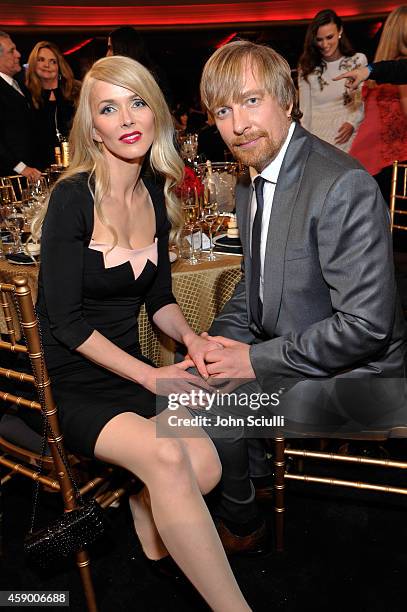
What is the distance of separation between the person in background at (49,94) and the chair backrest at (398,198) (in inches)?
100

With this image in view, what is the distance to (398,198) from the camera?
3.24m

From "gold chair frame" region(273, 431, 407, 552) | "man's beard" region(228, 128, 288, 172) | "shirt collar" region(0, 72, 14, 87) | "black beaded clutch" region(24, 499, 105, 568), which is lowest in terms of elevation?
"gold chair frame" region(273, 431, 407, 552)

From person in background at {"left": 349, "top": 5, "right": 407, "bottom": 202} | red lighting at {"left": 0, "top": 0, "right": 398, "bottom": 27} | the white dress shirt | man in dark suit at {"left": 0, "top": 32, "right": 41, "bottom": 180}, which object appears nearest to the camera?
the white dress shirt

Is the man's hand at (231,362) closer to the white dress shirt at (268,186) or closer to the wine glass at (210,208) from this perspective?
the white dress shirt at (268,186)

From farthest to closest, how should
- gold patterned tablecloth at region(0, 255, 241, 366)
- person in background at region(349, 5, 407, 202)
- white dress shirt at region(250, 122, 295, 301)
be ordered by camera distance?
1. person in background at region(349, 5, 407, 202)
2. gold patterned tablecloth at region(0, 255, 241, 366)
3. white dress shirt at region(250, 122, 295, 301)

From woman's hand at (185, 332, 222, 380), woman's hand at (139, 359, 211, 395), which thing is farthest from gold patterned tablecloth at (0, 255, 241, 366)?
woman's hand at (139, 359, 211, 395)

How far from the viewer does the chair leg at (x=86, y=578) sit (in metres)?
1.69

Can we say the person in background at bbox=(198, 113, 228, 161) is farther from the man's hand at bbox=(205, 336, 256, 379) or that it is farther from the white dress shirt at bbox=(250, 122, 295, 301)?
the man's hand at bbox=(205, 336, 256, 379)

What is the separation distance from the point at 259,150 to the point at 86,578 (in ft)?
4.35

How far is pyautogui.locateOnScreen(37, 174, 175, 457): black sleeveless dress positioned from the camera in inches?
66.5

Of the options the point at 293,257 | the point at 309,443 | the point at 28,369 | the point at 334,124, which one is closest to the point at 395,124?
the point at 334,124

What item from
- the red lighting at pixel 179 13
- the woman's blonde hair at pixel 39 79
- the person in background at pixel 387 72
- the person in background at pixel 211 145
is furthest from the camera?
the red lighting at pixel 179 13

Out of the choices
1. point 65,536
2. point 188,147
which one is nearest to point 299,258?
point 65,536

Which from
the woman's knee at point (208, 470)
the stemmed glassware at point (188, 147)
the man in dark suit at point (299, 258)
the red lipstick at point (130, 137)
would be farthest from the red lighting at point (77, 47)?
the woman's knee at point (208, 470)
